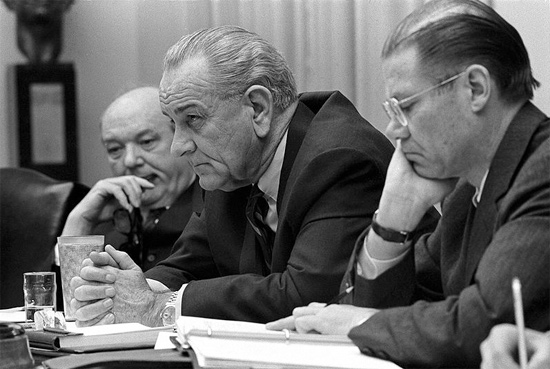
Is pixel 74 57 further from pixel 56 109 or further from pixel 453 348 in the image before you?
pixel 453 348

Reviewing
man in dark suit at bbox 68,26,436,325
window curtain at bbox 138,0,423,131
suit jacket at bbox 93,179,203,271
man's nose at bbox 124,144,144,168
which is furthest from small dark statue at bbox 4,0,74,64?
man in dark suit at bbox 68,26,436,325

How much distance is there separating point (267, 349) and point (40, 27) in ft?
13.5

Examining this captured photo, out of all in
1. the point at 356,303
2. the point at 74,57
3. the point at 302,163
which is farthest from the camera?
the point at 74,57

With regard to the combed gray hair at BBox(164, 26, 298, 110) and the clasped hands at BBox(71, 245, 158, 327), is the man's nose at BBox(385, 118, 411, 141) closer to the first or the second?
the combed gray hair at BBox(164, 26, 298, 110)

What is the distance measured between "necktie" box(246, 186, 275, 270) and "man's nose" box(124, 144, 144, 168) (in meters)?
1.26

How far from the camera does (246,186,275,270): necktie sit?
2410 millimetres

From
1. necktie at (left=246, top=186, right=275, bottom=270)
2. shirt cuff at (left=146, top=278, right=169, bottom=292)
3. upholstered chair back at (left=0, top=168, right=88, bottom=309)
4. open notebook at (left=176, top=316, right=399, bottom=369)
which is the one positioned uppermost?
open notebook at (left=176, top=316, right=399, bottom=369)

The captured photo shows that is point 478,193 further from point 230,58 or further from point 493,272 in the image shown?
point 230,58

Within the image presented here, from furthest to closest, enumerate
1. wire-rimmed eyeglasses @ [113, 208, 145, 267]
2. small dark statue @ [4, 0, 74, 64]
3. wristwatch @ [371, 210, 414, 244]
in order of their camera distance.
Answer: small dark statue @ [4, 0, 74, 64]
wire-rimmed eyeglasses @ [113, 208, 145, 267]
wristwatch @ [371, 210, 414, 244]

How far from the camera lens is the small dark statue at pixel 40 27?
5.20 meters

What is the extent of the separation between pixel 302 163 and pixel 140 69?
305cm

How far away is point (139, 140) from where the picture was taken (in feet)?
12.1

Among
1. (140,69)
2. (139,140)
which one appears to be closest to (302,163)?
(139,140)

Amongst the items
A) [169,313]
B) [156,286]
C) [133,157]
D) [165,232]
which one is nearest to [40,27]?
[133,157]
